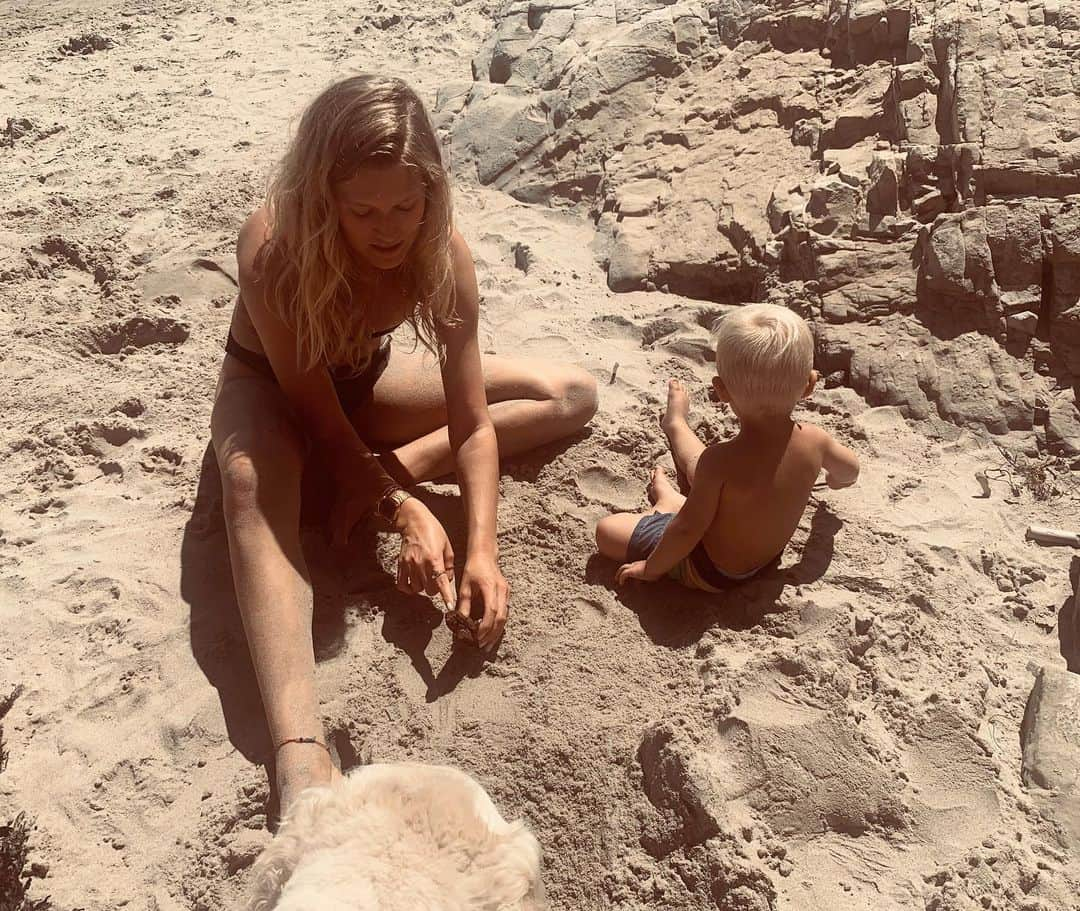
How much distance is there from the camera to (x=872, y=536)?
8.04 feet

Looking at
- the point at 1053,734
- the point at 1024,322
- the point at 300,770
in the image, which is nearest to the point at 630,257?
the point at 1024,322

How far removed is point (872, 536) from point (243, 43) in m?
5.11

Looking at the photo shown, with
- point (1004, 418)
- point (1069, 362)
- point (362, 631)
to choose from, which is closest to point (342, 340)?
point (362, 631)

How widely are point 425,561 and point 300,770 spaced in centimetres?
52

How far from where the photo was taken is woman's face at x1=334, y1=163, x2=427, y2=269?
6.58 feet

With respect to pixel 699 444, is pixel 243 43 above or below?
above

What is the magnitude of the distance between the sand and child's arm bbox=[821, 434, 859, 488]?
0.13 m

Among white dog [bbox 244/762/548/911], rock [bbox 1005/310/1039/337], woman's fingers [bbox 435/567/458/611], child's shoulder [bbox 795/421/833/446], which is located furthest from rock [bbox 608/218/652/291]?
white dog [bbox 244/762/548/911]

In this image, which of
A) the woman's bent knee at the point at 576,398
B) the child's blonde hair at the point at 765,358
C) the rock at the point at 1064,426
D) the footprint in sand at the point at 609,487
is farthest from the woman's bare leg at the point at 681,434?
the rock at the point at 1064,426

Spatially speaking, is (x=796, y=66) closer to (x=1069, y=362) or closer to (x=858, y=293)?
(x=858, y=293)

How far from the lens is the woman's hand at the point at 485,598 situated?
2.15 m

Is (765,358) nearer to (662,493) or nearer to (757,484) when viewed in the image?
(757,484)

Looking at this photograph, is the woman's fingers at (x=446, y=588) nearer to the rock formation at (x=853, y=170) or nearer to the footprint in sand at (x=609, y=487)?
the footprint in sand at (x=609, y=487)

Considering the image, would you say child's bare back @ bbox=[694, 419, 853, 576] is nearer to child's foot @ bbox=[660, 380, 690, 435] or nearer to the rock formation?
child's foot @ bbox=[660, 380, 690, 435]
